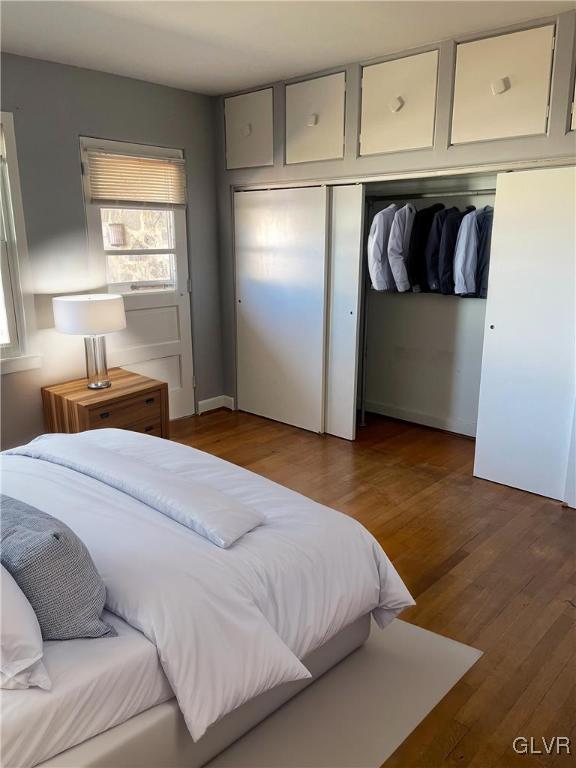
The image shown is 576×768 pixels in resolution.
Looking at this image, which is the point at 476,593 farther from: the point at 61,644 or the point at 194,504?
the point at 61,644

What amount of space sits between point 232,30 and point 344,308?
1.84 m

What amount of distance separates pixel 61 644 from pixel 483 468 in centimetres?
281

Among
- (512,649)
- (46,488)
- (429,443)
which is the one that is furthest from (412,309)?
(46,488)

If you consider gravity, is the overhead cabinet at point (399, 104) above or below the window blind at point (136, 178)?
above

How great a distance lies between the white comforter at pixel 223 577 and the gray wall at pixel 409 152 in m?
2.30

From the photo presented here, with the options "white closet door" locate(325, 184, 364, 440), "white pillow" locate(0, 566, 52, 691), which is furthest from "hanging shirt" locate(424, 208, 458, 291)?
"white pillow" locate(0, 566, 52, 691)

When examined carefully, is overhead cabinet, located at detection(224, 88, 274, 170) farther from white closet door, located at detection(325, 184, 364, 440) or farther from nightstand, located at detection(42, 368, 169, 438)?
nightstand, located at detection(42, 368, 169, 438)

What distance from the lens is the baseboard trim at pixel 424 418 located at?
4355mm

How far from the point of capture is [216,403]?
5070 mm

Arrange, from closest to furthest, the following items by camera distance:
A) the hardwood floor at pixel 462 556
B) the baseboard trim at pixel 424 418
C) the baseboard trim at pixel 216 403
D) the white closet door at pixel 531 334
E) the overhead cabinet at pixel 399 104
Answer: the hardwood floor at pixel 462 556, the white closet door at pixel 531 334, the overhead cabinet at pixel 399 104, the baseboard trim at pixel 424 418, the baseboard trim at pixel 216 403

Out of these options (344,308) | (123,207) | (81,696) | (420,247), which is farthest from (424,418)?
(81,696)

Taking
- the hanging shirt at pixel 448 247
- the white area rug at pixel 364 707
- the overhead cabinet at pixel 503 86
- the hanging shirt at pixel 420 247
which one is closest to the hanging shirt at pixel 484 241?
the hanging shirt at pixel 448 247
